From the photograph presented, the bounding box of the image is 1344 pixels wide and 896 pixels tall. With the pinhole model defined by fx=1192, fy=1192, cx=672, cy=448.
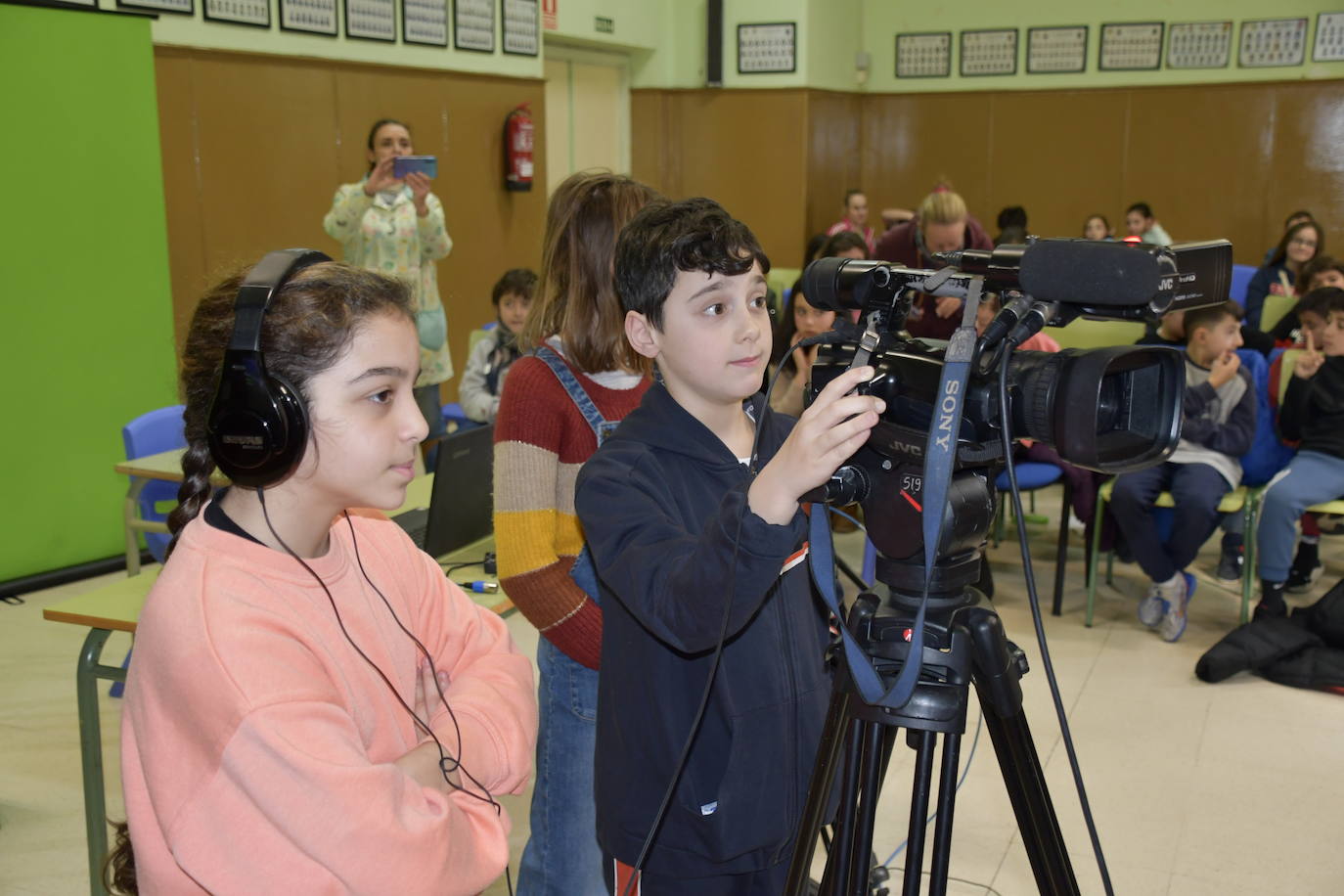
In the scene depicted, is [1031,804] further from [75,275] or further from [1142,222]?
[1142,222]

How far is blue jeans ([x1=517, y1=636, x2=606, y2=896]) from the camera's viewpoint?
1761mm

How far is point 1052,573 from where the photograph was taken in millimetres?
4699

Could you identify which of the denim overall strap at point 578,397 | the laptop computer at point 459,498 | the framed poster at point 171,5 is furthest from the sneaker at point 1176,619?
the framed poster at point 171,5

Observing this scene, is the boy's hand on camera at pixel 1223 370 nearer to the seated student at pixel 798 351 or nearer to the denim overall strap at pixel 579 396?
the seated student at pixel 798 351

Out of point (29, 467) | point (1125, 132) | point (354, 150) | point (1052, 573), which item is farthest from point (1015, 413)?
point (1125, 132)

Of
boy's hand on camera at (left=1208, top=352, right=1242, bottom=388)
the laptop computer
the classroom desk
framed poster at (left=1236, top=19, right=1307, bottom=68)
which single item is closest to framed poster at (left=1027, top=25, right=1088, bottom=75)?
framed poster at (left=1236, top=19, right=1307, bottom=68)

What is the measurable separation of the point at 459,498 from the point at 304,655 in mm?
1494

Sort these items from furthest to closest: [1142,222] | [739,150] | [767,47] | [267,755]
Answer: [739,150] → [767,47] → [1142,222] → [267,755]

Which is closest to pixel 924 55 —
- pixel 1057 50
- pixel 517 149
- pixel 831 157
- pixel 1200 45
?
pixel 1057 50

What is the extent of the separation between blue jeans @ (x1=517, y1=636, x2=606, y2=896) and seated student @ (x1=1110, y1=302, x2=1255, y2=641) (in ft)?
9.57

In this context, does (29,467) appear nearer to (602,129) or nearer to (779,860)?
(779,860)

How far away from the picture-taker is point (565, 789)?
69.7 inches

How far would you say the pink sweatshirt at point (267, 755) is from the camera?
1.01 meters

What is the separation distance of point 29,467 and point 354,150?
8.61ft
